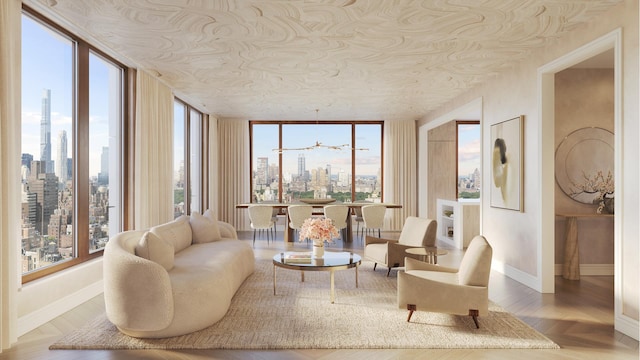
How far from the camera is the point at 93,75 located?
5.05 metres

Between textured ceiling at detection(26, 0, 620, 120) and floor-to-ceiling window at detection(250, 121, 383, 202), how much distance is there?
365cm

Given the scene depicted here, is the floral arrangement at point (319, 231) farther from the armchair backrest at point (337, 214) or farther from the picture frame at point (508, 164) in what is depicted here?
the armchair backrest at point (337, 214)

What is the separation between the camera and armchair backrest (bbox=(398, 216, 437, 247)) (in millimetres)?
5605

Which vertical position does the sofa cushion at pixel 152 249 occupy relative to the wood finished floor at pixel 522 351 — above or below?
above

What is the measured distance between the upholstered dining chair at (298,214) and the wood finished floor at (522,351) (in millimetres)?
4125

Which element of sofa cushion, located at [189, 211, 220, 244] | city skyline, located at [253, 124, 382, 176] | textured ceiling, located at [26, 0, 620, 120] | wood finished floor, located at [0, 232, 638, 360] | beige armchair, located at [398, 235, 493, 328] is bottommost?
wood finished floor, located at [0, 232, 638, 360]

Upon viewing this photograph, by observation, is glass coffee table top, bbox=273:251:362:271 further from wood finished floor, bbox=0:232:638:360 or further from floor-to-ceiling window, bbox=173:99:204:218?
floor-to-ceiling window, bbox=173:99:204:218

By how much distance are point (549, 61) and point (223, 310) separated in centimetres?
444

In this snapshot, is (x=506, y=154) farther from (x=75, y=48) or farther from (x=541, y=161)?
(x=75, y=48)

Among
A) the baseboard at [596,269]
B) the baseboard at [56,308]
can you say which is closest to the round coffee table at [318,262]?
the baseboard at [56,308]

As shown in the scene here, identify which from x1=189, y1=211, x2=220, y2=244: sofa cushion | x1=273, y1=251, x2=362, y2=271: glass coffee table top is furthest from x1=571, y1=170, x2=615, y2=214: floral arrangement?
x1=189, y1=211, x2=220, y2=244: sofa cushion

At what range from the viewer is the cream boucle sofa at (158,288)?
10.7 feet

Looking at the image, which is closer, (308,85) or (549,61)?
(549,61)

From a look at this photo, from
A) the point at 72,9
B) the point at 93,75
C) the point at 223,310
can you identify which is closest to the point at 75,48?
the point at 93,75
